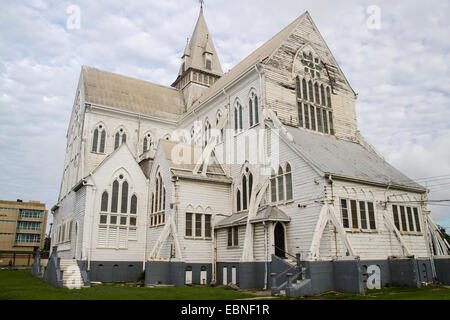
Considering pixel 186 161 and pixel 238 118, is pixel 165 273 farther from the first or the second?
pixel 238 118

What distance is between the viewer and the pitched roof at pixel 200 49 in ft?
163

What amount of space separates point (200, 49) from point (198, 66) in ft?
11.9

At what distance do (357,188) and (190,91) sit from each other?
1166 inches

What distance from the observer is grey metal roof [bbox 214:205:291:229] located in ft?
73.4

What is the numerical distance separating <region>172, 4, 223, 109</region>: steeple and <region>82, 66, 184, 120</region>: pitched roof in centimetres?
228

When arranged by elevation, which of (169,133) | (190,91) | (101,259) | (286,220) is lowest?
(101,259)

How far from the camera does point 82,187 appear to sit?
96.6ft

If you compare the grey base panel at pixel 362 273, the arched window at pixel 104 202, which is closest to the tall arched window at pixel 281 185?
the grey base panel at pixel 362 273

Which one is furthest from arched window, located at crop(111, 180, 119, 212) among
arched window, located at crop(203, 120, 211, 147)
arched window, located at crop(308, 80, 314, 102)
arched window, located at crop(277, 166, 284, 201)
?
arched window, located at crop(308, 80, 314, 102)

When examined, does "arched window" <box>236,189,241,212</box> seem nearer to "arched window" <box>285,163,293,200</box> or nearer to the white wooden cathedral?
the white wooden cathedral

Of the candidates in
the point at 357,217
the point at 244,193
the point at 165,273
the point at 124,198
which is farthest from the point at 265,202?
the point at 124,198
